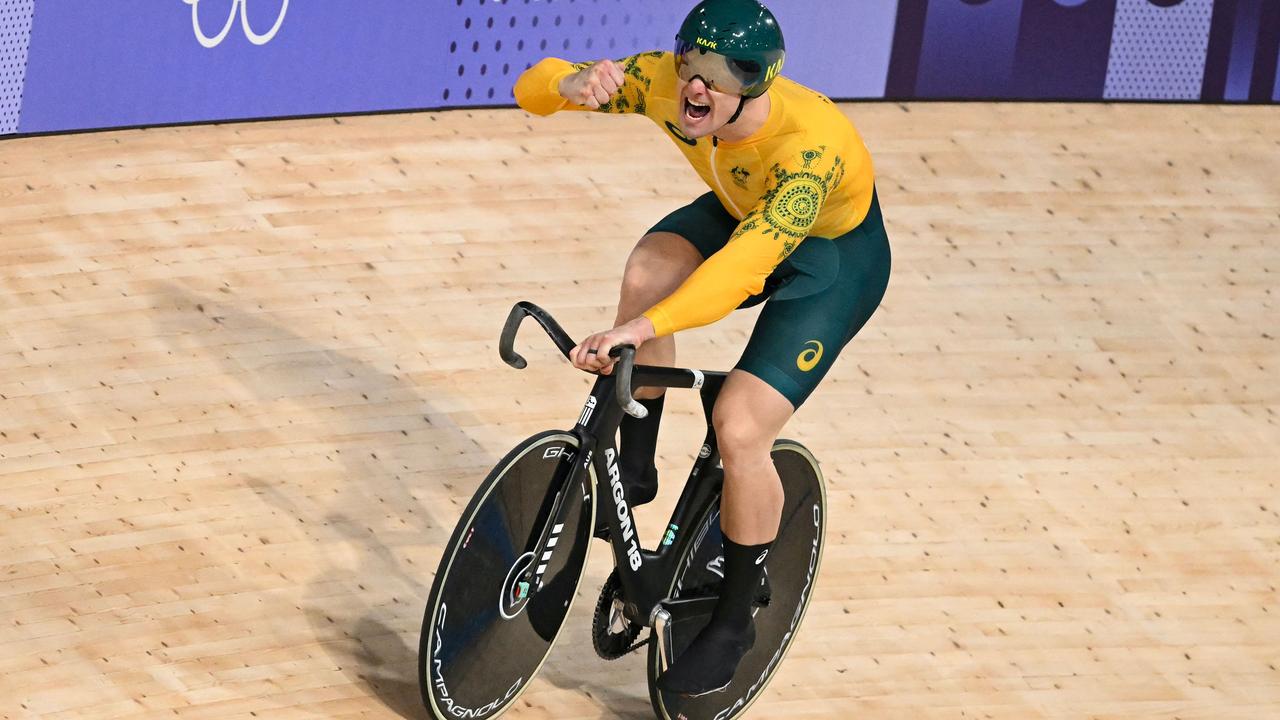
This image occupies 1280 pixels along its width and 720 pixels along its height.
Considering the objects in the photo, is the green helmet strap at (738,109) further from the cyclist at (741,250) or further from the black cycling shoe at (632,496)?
the black cycling shoe at (632,496)

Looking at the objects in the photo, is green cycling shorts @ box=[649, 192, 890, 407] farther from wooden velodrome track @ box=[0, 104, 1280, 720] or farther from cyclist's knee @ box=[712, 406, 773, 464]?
wooden velodrome track @ box=[0, 104, 1280, 720]

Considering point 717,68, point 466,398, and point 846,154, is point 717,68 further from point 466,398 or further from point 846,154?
point 466,398

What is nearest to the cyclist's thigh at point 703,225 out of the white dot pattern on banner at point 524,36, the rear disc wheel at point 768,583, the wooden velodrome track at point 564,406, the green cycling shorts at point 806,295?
the green cycling shorts at point 806,295

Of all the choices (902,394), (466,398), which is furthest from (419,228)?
(902,394)

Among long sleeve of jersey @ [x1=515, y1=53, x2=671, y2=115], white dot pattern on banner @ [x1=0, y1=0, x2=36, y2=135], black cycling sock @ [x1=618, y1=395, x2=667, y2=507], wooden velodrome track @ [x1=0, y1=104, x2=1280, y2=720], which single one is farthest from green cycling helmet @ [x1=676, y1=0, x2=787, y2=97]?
white dot pattern on banner @ [x1=0, y1=0, x2=36, y2=135]

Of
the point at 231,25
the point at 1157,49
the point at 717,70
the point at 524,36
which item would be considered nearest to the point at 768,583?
the point at 717,70

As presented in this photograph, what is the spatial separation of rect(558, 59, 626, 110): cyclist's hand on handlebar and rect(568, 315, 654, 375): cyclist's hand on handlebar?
1.82 feet

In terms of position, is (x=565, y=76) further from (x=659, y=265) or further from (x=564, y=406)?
(x=564, y=406)

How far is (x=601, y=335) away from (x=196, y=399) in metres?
2.20

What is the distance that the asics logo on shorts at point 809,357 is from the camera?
3.29 meters

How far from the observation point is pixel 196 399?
4691 millimetres

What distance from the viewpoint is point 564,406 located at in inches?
195

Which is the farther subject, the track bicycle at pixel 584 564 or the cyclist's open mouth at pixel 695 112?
the track bicycle at pixel 584 564

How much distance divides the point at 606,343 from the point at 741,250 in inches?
13.9
